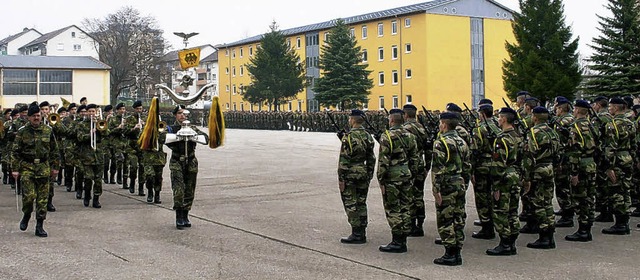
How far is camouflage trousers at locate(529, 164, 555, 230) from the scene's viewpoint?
9.02 m

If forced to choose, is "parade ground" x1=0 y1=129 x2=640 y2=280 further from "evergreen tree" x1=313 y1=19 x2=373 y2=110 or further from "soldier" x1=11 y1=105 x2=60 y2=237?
"evergreen tree" x1=313 y1=19 x2=373 y2=110

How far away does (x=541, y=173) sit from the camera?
919 cm

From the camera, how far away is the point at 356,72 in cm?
5903

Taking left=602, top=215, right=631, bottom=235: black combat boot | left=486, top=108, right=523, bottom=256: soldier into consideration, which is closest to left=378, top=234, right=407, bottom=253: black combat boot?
left=486, top=108, right=523, bottom=256: soldier

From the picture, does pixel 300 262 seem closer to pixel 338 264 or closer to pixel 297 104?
pixel 338 264

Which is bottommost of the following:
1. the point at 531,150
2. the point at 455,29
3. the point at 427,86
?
the point at 531,150

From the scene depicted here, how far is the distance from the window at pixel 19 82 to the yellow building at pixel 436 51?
31349 mm

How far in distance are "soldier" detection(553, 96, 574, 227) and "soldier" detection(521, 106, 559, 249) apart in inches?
19.1

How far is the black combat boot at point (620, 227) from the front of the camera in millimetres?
10031

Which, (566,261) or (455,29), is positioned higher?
(455,29)

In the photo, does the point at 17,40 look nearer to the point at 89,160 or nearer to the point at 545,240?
the point at 89,160

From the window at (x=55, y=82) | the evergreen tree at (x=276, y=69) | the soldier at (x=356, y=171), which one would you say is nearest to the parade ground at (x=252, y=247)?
the soldier at (x=356, y=171)

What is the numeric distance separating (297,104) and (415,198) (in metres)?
71.1

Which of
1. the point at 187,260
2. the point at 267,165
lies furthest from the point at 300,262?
the point at 267,165
